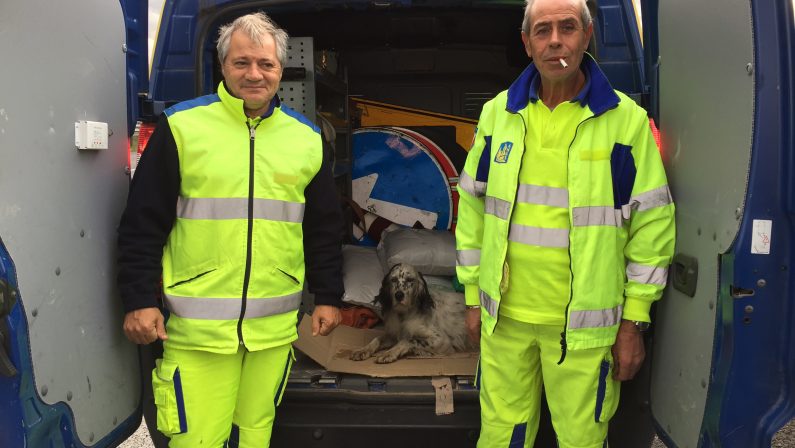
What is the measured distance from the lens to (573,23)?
2.17 meters

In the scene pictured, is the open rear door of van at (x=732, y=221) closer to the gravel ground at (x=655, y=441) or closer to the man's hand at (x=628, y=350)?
the man's hand at (x=628, y=350)

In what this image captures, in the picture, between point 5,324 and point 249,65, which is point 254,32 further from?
point 5,324

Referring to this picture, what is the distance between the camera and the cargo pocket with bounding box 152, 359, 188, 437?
2301 mm

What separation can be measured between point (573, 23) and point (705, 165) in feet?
2.05

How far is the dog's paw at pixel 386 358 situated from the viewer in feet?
11.2

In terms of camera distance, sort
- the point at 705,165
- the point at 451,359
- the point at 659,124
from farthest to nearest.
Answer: the point at 451,359, the point at 659,124, the point at 705,165

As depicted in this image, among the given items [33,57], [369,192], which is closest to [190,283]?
[33,57]

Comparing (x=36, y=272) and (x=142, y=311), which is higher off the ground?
(x=36, y=272)

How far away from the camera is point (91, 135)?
2092 millimetres

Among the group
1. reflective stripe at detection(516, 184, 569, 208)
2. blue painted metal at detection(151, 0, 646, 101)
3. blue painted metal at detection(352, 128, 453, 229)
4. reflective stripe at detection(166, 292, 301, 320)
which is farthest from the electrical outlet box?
blue painted metal at detection(352, 128, 453, 229)

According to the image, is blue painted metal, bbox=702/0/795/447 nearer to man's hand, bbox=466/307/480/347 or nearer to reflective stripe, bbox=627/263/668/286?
reflective stripe, bbox=627/263/668/286

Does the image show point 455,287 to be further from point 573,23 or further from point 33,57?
point 33,57

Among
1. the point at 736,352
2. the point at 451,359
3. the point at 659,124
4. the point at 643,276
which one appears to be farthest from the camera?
the point at 451,359

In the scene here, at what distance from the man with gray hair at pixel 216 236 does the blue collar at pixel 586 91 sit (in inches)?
31.3
